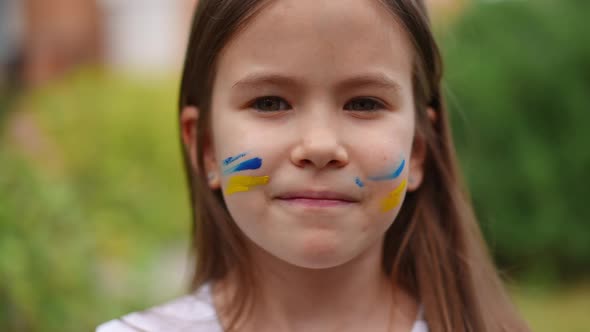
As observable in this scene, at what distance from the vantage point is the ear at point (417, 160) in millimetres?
2217

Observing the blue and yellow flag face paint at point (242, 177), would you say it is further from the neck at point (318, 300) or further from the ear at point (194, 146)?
the neck at point (318, 300)

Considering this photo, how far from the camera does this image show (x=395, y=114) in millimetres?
1962

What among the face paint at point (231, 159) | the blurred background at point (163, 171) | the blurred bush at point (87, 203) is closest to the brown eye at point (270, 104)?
the face paint at point (231, 159)

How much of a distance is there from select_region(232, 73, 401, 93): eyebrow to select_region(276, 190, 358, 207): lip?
277 millimetres

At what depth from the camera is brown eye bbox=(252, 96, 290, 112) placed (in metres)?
1.92

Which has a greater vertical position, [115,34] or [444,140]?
[115,34]

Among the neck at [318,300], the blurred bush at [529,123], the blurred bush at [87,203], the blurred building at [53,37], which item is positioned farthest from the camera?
the blurred building at [53,37]

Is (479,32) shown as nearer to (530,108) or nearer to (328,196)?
(530,108)

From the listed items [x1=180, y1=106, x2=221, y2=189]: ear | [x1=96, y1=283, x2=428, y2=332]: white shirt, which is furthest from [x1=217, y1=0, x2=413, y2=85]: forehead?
[x1=96, y1=283, x2=428, y2=332]: white shirt

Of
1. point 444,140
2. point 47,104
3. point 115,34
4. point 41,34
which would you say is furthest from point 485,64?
point 115,34

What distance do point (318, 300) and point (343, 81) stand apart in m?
0.66

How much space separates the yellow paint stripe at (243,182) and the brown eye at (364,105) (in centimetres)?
29

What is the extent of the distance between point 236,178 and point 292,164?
0.18 meters

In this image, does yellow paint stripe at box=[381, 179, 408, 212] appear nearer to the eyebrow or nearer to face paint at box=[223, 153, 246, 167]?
the eyebrow
